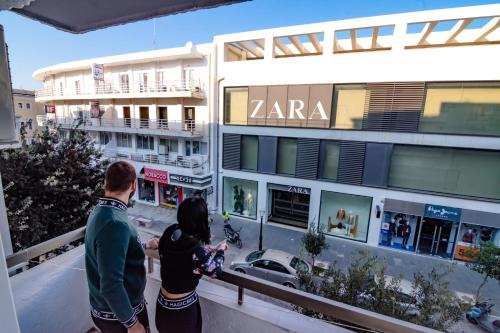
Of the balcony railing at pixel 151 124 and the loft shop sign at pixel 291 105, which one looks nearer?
the loft shop sign at pixel 291 105

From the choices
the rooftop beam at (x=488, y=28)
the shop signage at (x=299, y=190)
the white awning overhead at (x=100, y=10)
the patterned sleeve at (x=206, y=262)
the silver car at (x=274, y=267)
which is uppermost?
the rooftop beam at (x=488, y=28)

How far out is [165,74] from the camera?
51.3 ft

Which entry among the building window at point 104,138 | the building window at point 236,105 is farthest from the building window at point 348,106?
the building window at point 104,138

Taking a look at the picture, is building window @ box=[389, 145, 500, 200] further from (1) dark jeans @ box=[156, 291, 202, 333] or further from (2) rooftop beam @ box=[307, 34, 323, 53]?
(1) dark jeans @ box=[156, 291, 202, 333]

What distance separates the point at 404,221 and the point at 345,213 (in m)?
2.58

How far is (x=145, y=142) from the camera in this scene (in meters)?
17.2

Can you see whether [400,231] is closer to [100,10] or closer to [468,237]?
[468,237]

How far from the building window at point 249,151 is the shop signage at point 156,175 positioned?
5.00 metres

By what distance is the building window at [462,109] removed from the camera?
9.65m

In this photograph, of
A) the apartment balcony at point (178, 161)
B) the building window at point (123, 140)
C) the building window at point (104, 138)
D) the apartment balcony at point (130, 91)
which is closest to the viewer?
the apartment balcony at point (130, 91)

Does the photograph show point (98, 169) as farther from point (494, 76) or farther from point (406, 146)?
point (494, 76)

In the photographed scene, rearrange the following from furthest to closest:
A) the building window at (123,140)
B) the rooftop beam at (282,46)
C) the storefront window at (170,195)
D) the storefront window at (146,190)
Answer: the building window at (123,140)
the storefront window at (146,190)
the storefront window at (170,195)
the rooftop beam at (282,46)

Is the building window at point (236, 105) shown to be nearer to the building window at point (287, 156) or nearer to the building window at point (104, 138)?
the building window at point (287, 156)

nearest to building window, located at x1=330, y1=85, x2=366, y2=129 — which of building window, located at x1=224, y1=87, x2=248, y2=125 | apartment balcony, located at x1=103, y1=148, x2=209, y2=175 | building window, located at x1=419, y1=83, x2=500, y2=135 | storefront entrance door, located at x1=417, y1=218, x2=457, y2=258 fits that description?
building window, located at x1=419, y1=83, x2=500, y2=135
